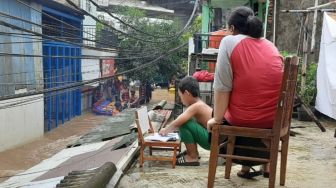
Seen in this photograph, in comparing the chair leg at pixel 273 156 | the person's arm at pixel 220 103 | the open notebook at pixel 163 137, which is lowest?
the open notebook at pixel 163 137

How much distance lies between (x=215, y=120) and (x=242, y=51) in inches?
23.8

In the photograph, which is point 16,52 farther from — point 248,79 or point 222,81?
point 248,79

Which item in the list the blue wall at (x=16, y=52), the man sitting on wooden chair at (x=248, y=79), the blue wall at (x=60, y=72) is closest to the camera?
the man sitting on wooden chair at (x=248, y=79)

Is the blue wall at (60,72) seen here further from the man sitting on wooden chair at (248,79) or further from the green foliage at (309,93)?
the man sitting on wooden chair at (248,79)

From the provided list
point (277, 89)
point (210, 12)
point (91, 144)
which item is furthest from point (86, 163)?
point (210, 12)

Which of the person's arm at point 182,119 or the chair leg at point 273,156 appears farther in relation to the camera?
the person's arm at point 182,119

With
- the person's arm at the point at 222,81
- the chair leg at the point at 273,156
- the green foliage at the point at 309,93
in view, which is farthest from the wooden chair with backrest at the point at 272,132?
the green foliage at the point at 309,93

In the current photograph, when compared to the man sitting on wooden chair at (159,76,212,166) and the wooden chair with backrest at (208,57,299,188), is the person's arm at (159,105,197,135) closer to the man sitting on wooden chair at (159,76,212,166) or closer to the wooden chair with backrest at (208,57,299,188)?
the man sitting on wooden chair at (159,76,212,166)

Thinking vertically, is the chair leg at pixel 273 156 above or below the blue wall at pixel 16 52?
below

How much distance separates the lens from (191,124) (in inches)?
187

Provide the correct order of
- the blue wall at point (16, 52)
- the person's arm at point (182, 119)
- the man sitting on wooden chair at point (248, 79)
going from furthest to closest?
1. the blue wall at point (16, 52)
2. the person's arm at point (182, 119)
3. the man sitting on wooden chair at point (248, 79)

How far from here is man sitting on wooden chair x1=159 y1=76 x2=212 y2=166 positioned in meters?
4.72

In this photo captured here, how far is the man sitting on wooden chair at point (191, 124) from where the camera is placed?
4.72 metres

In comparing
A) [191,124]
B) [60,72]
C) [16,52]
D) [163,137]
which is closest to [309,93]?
[191,124]
